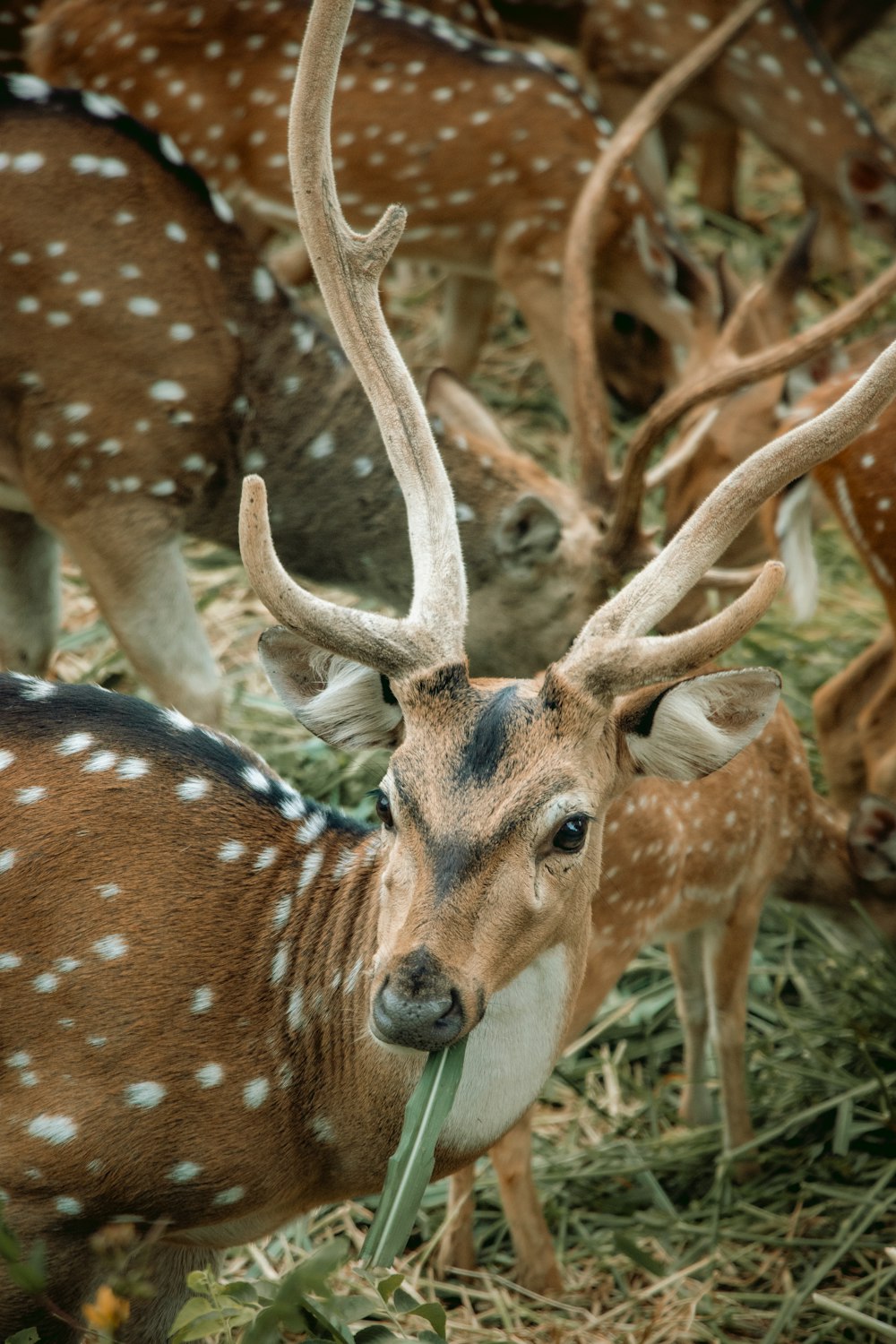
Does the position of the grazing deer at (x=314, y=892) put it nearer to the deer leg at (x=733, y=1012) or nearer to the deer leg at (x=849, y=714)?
the deer leg at (x=733, y=1012)

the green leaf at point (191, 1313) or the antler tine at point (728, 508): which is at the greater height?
the antler tine at point (728, 508)

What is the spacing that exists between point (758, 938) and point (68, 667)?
1982 millimetres

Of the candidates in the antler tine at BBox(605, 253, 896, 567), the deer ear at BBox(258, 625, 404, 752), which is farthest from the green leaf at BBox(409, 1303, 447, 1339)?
the antler tine at BBox(605, 253, 896, 567)

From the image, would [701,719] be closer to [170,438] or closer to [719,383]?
[719,383]

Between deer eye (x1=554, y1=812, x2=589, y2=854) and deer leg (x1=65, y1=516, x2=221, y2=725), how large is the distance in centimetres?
166

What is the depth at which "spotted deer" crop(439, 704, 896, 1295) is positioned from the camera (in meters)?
2.78

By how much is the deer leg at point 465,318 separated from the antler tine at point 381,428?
2.96 m

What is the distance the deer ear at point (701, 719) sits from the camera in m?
2.17

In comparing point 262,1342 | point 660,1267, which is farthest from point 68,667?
point 262,1342

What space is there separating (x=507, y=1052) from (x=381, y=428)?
918 millimetres

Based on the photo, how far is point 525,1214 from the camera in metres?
2.81

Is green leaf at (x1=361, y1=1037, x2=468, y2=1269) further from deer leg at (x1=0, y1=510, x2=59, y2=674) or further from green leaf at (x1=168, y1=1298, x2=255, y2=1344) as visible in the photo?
deer leg at (x1=0, y1=510, x2=59, y2=674)

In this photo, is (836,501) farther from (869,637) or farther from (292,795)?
Answer: (292,795)

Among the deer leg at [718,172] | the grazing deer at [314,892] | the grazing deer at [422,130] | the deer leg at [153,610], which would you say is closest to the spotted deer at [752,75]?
the deer leg at [718,172]
